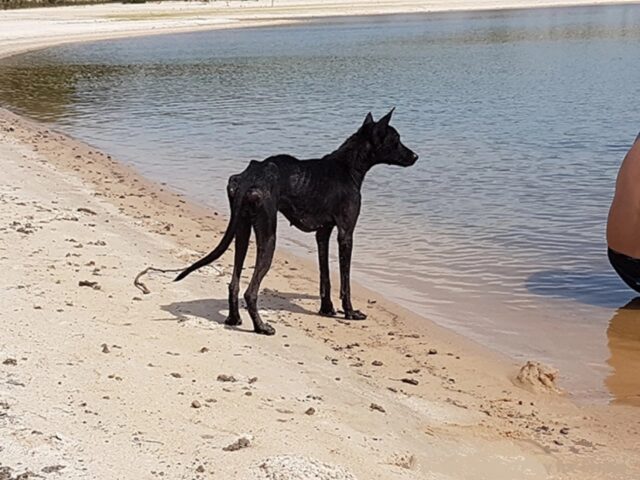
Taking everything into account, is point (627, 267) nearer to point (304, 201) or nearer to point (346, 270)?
point (346, 270)

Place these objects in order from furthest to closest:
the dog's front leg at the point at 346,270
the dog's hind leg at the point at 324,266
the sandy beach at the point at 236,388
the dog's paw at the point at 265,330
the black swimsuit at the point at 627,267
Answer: the black swimsuit at the point at 627,267
the dog's hind leg at the point at 324,266
the dog's front leg at the point at 346,270
the dog's paw at the point at 265,330
the sandy beach at the point at 236,388

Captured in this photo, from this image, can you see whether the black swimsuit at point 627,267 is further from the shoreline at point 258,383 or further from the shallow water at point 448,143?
the shoreline at point 258,383

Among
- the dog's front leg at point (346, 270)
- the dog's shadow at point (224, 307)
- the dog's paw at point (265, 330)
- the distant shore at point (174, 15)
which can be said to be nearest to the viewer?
the dog's paw at point (265, 330)

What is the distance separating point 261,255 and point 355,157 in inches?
51.1

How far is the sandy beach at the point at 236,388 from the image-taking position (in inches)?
188

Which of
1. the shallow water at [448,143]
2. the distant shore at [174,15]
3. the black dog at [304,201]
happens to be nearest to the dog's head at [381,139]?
the black dog at [304,201]

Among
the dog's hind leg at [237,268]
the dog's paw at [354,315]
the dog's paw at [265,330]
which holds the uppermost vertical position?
the dog's hind leg at [237,268]

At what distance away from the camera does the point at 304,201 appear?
7.65m

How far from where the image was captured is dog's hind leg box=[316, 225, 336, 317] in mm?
8117

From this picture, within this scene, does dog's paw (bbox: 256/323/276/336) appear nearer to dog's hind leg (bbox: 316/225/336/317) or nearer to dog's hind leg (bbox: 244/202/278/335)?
dog's hind leg (bbox: 244/202/278/335)

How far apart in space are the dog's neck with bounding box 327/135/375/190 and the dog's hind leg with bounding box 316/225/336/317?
0.46 meters

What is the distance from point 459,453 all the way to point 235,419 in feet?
4.00

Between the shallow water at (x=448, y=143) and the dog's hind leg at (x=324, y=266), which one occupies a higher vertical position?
the dog's hind leg at (x=324, y=266)

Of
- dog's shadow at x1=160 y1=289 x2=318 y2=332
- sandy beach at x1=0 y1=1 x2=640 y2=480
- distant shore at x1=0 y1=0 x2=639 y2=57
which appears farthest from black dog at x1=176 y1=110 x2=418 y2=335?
distant shore at x1=0 y1=0 x2=639 y2=57
